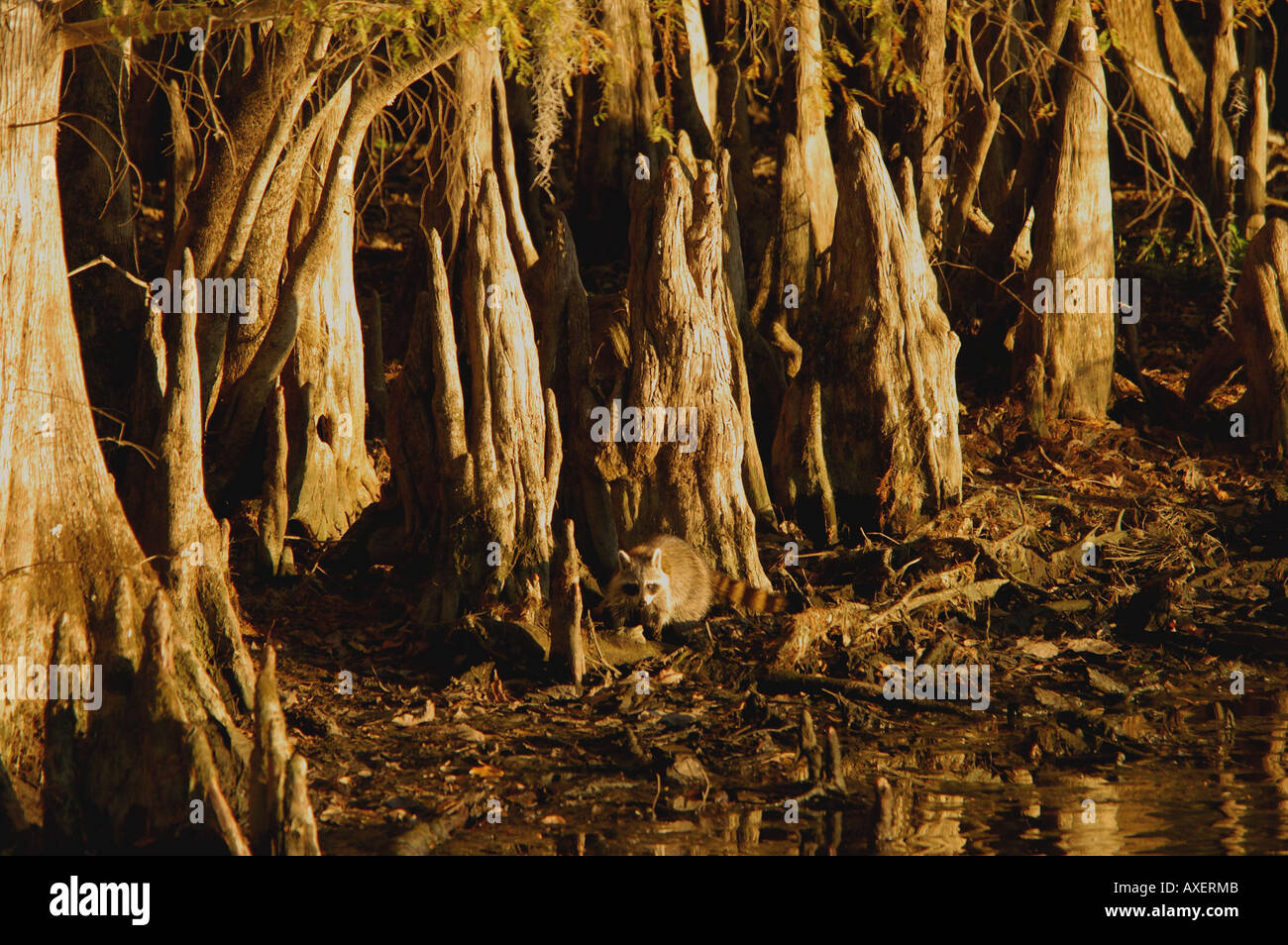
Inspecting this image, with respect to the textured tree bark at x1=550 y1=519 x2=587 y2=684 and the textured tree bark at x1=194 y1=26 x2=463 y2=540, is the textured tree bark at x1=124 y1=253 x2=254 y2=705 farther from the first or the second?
the textured tree bark at x1=550 y1=519 x2=587 y2=684

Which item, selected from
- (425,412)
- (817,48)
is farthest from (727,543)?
(817,48)

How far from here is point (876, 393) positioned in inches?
447

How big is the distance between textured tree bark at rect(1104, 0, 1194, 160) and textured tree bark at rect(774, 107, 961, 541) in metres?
6.87

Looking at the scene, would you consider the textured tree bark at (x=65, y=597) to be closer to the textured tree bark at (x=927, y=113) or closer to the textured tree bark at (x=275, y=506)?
the textured tree bark at (x=275, y=506)

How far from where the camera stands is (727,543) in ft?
34.3

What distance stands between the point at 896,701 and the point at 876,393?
3.12 metres

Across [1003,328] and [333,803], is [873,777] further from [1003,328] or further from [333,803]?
[1003,328]

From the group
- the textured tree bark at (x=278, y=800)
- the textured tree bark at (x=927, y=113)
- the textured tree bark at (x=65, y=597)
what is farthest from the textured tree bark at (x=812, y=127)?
the textured tree bark at (x=278, y=800)

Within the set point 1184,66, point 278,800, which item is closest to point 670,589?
point 278,800

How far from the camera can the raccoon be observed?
9.58 metres

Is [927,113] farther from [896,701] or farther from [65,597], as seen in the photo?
[65,597]

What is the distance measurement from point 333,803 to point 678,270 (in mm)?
4796

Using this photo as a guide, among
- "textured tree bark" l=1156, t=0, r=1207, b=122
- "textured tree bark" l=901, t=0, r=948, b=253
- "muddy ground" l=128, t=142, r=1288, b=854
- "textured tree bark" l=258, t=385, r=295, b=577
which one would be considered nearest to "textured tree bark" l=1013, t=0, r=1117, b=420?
"muddy ground" l=128, t=142, r=1288, b=854

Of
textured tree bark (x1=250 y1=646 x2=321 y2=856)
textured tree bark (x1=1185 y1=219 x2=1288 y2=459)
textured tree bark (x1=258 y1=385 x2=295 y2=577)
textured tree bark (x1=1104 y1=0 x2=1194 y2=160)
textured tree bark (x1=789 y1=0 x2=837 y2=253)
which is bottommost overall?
textured tree bark (x1=250 y1=646 x2=321 y2=856)
